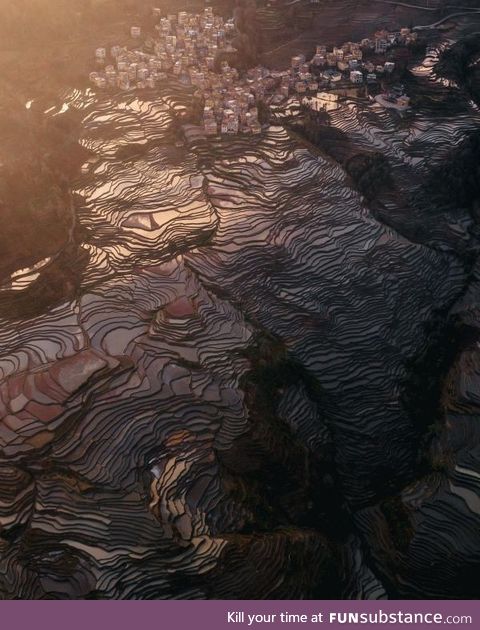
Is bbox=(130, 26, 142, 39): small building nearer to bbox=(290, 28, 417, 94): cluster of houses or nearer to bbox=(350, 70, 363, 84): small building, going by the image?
bbox=(290, 28, 417, 94): cluster of houses

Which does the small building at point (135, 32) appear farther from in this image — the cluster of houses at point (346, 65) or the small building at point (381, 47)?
the small building at point (381, 47)

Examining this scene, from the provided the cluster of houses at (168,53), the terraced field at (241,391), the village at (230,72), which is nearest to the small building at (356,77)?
the village at (230,72)

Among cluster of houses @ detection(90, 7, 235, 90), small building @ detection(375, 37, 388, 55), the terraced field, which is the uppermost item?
cluster of houses @ detection(90, 7, 235, 90)

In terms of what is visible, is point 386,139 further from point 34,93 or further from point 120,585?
point 120,585

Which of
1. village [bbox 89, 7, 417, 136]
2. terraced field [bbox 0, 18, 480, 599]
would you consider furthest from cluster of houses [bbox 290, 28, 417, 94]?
terraced field [bbox 0, 18, 480, 599]

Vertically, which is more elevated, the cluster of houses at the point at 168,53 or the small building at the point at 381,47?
the cluster of houses at the point at 168,53

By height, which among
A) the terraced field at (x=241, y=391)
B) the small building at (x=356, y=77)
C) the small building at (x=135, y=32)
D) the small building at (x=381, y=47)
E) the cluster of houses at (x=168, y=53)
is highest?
the small building at (x=135, y=32)

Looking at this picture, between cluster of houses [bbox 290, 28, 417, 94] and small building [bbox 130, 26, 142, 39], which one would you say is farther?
small building [bbox 130, 26, 142, 39]

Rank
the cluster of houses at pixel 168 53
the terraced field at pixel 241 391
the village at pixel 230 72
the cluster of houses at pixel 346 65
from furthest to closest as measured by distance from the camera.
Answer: the cluster of houses at pixel 346 65 → the cluster of houses at pixel 168 53 → the village at pixel 230 72 → the terraced field at pixel 241 391
